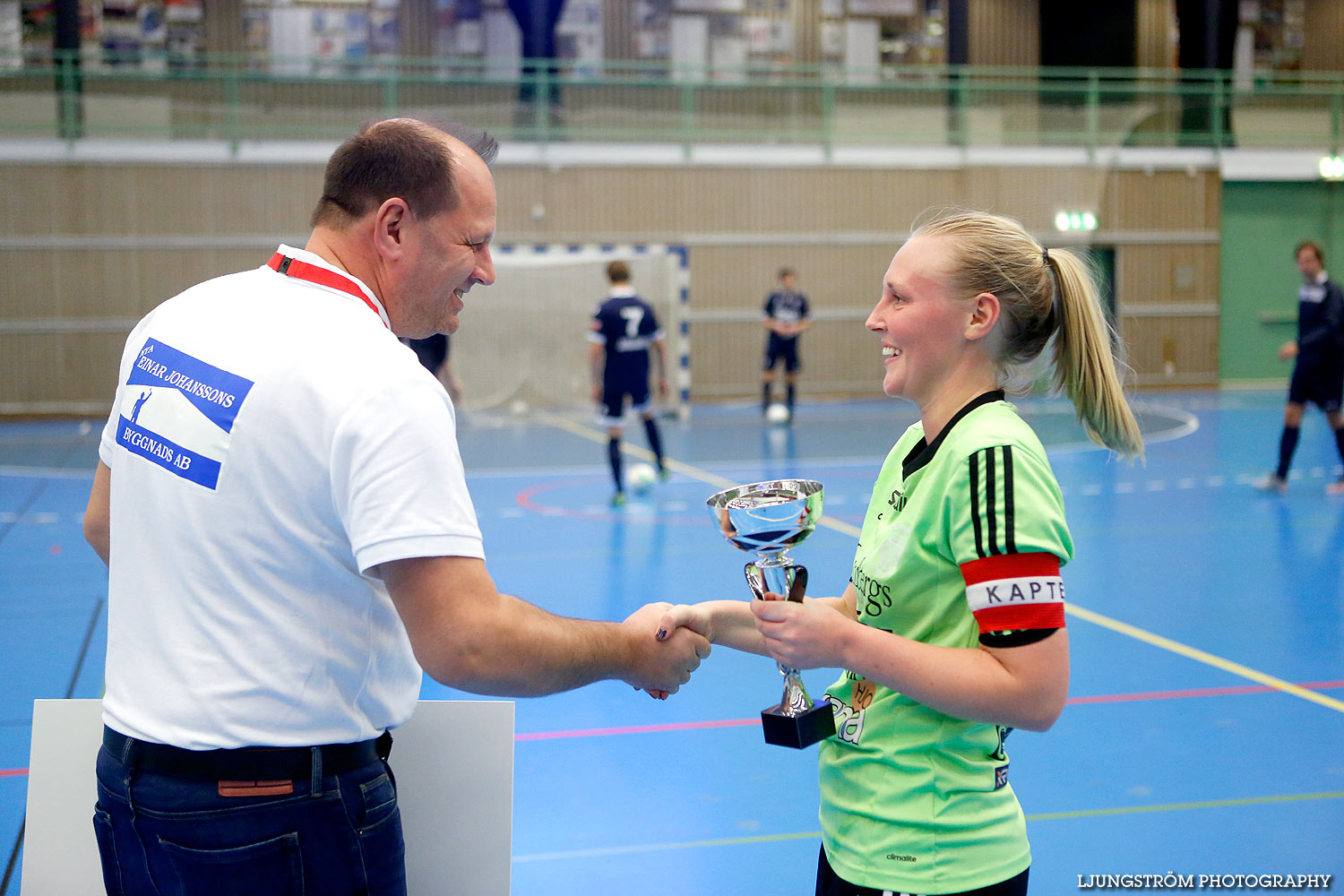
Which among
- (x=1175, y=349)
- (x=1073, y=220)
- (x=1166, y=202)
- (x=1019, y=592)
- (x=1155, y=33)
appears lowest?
(x=1175, y=349)

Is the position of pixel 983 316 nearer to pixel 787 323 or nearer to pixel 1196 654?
pixel 1196 654

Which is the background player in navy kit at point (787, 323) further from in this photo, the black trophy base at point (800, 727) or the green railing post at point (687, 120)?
the black trophy base at point (800, 727)

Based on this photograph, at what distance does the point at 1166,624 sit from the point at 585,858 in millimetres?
3883

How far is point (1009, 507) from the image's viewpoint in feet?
5.32

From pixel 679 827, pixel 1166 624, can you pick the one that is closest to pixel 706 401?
pixel 1166 624

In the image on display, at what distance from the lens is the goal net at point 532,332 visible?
17.9m

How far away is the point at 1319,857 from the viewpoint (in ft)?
11.0

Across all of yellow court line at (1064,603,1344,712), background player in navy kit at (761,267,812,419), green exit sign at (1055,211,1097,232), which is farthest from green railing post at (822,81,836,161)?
yellow court line at (1064,603,1344,712)

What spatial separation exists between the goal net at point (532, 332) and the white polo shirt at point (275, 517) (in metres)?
16.4

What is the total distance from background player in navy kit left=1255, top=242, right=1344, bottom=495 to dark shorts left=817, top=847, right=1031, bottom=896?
29.7 ft

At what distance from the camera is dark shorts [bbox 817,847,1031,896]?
176 cm

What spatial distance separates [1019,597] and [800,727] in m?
0.38

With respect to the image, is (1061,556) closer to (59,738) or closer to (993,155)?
(59,738)

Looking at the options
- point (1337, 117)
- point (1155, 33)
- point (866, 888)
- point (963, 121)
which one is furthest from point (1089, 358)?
point (1155, 33)
